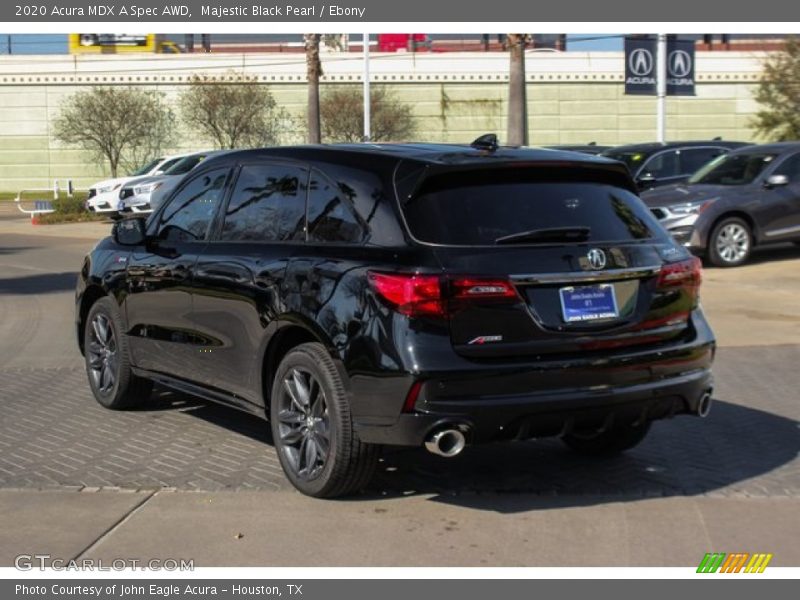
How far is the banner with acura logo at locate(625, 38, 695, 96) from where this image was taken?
99.6 feet

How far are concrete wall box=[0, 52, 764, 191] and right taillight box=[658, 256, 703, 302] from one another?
41952 mm

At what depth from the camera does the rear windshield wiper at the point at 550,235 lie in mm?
5578

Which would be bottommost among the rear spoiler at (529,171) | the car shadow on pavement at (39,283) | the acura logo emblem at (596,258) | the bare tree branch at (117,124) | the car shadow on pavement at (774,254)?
the car shadow on pavement at (39,283)

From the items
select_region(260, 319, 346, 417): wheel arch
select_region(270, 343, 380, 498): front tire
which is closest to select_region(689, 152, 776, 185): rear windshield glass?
select_region(260, 319, 346, 417): wheel arch

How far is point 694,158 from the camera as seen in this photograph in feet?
67.4

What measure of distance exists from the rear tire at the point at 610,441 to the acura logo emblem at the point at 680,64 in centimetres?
2551

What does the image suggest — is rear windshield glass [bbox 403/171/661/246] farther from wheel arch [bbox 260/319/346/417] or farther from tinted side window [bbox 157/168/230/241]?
tinted side window [bbox 157/168/230/241]

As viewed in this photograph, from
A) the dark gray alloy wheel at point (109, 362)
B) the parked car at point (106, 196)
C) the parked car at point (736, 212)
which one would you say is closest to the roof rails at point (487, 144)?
the dark gray alloy wheel at point (109, 362)

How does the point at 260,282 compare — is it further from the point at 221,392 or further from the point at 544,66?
the point at 544,66

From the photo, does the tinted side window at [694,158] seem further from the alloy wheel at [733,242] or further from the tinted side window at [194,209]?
the tinted side window at [194,209]

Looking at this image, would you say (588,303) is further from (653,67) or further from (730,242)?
(653,67)

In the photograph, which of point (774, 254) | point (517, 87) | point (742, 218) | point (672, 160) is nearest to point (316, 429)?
point (742, 218)
